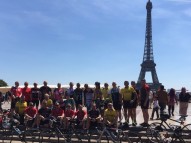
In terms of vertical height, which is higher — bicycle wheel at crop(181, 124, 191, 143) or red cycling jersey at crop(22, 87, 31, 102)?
red cycling jersey at crop(22, 87, 31, 102)

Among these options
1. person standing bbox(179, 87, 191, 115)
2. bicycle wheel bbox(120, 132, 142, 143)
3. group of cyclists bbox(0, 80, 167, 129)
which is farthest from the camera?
person standing bbox(179, 87, 191, 115)

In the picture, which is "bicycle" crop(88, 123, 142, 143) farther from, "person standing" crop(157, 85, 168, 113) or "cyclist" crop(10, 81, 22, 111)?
"person standing" crop(157, 85, 168, 113)

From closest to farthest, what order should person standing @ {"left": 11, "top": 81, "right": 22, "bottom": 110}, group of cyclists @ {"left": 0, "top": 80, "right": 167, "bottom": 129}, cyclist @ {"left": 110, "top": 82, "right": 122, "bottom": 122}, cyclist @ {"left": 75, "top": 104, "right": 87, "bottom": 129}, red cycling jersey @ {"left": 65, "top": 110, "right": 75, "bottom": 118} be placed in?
group of cyclists @ {"left": 0, "top": 80, "right": 167, "bottom": 129} < cyclist @ {"left": 75, "top": 104, "right": 87, "bottom": 129} < red cycling jersey @ {"left": 65, "top": 110, "right": 75, "bottom": 118} < cyclist @ {"left": 110, "top": 82, "right": 122, "bottom": 122} < person standing @ {"left": 11, "top": 81, "right": 22, "bottom": 110}

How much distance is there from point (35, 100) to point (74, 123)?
299 cm

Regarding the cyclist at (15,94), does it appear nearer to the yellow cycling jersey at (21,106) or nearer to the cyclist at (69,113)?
the yellow cycling jersey at (21,106)

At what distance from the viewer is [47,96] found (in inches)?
540

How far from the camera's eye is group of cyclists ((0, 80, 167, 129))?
12.2 meters

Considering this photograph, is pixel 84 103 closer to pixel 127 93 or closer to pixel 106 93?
pixel 106 93

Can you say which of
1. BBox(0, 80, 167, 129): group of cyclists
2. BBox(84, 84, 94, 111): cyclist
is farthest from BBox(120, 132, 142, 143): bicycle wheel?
BBox(84, 84, 94, 111): cyclist

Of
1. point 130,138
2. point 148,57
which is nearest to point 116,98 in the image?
point 130,138

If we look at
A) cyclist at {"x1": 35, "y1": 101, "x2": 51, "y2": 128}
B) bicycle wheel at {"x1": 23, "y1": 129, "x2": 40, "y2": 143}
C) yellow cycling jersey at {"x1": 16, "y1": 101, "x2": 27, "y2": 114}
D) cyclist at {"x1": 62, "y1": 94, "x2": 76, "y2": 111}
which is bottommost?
bicycle wheel at {"x1": 23, "y1": 129, "x2": 40, "y2": 143}

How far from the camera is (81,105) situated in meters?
12.8

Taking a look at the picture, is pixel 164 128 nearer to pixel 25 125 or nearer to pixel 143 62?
pixel 25 125

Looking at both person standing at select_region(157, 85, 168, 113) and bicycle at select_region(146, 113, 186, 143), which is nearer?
bicycle at select_region(146, 113, 186, 143)
